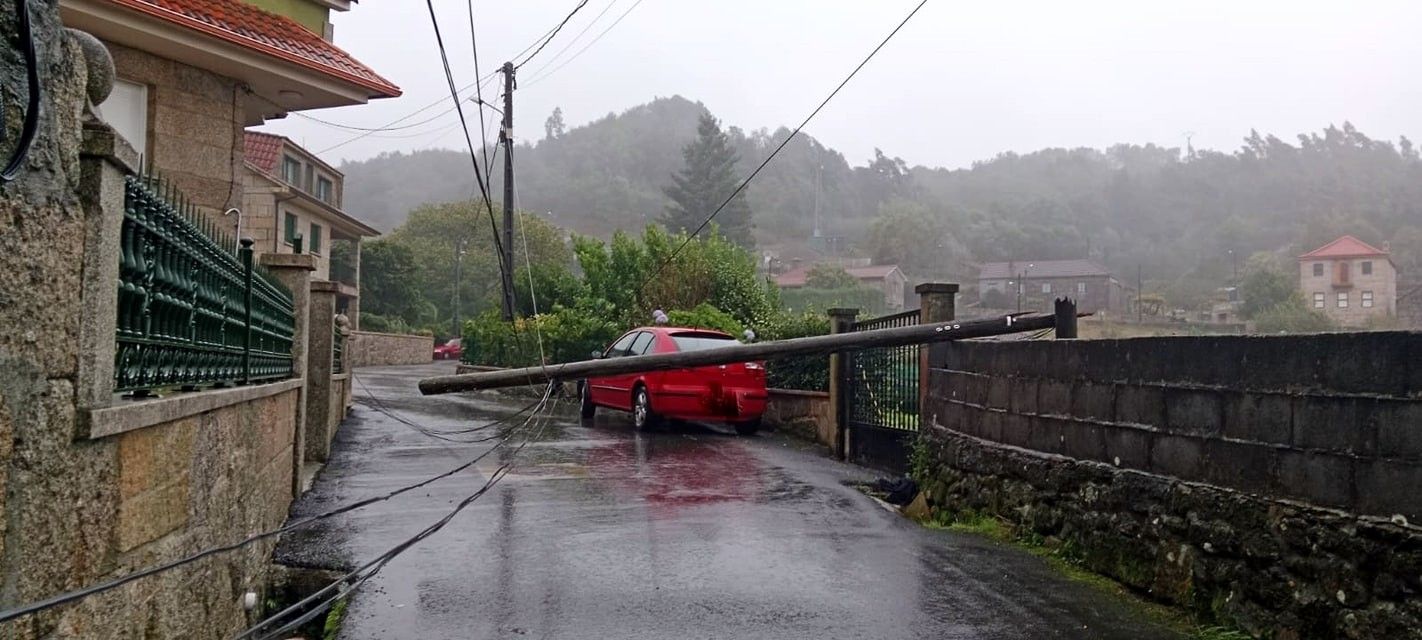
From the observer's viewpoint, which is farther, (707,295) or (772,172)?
(772,172)

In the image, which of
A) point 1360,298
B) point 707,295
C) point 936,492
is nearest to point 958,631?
point 936,492

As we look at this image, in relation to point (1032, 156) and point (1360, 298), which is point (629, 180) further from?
point (1360, 298)

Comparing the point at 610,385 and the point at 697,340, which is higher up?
the point at 697,340

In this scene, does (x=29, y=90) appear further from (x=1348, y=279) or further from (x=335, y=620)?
(x=1348, y=279)

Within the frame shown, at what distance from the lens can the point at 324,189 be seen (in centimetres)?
5278

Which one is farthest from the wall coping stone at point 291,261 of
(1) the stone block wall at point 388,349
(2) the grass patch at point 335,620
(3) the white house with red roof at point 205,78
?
(1) the stone block wall at point 388,349

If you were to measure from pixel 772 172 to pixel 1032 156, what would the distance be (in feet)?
109

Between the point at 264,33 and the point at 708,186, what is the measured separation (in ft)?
214

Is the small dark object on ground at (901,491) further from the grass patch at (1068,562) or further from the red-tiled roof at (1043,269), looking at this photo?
the red-tiled roof at (1043,269)

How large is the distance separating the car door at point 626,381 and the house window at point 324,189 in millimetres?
38553

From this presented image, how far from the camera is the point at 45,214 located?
9.20 feet

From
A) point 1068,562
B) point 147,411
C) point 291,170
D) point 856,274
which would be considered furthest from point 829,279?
point 147,411

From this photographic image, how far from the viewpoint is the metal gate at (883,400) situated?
38.9ft

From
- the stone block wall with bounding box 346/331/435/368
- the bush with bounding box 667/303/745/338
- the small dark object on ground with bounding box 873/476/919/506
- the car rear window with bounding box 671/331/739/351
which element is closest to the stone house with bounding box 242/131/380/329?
the stone block wall with bounding box 346/331/435/368
